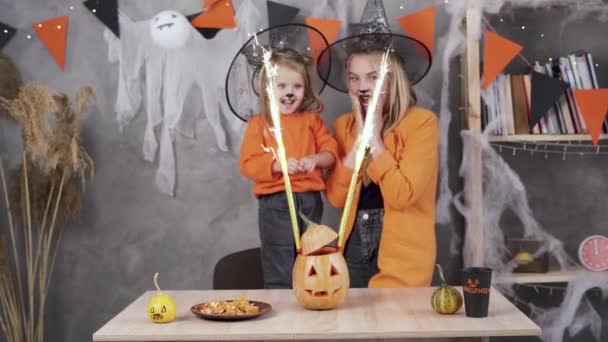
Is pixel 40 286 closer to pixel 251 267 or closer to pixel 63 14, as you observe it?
pixel 251 267

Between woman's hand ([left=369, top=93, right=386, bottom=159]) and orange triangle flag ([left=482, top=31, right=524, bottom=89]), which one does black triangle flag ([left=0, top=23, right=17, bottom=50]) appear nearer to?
woman's hand ([left=369, top=93, right=386, bottom=159])

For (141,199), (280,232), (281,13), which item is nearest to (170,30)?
(281,13)

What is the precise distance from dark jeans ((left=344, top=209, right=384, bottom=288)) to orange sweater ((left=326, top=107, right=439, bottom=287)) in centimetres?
3

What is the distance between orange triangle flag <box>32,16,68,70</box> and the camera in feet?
11.6

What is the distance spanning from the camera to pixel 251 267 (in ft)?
10.9

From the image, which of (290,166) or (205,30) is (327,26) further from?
(290,166)

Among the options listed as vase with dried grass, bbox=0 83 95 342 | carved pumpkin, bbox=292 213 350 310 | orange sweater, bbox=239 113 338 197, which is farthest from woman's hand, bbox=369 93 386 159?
vase with dried grass, bbox=0 83 95 342

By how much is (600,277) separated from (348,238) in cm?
106

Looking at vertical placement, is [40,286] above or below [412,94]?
below

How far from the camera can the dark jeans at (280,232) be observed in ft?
10.4

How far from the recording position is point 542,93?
10.8ft

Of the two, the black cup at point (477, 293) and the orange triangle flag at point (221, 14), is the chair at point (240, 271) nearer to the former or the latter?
the orange triangle flag at point (221, 14)

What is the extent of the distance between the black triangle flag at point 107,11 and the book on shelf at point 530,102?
155cm

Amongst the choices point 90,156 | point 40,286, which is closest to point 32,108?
point 90,156
